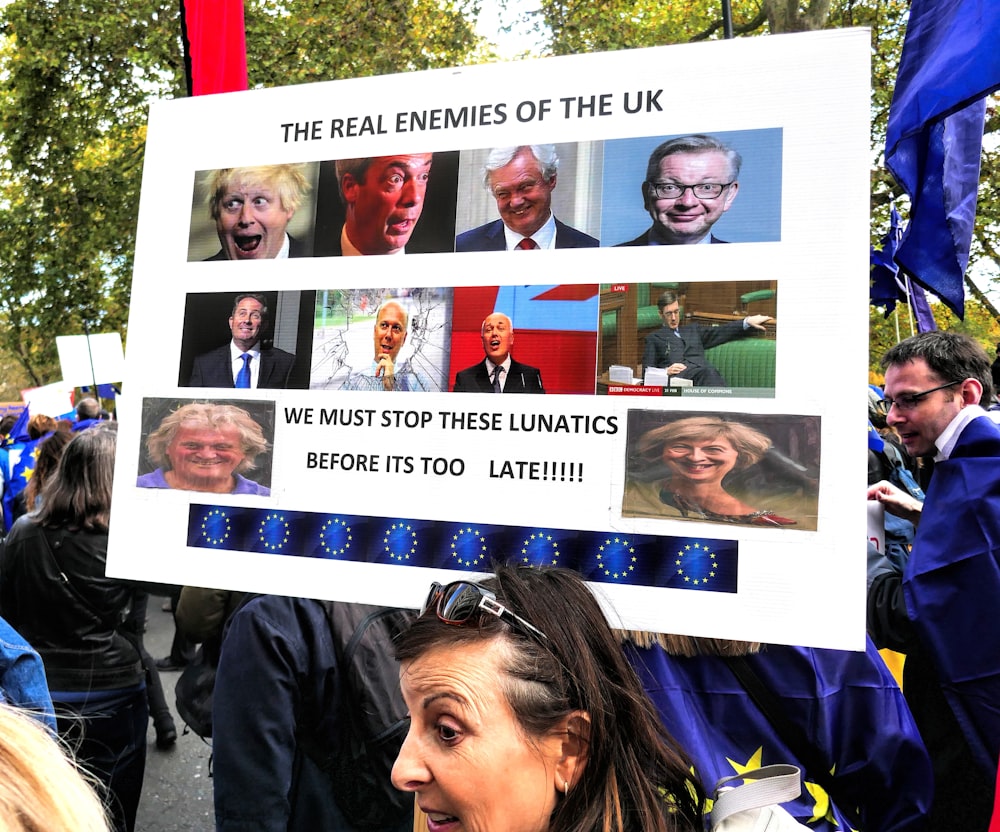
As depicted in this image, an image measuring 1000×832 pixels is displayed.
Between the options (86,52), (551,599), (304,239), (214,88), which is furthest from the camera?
(86,52)

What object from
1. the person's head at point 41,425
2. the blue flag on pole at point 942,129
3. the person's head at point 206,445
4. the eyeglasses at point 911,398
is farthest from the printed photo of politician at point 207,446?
the person's head at point 41,425

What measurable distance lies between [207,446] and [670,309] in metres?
0.85

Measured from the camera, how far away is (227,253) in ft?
5.57

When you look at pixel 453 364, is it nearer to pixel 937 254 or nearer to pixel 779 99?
pixel 779 99

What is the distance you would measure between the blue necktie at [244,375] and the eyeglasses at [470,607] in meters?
0.54

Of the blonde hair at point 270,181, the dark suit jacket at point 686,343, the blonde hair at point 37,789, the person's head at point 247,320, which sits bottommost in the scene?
the blonde hair at point 37,789

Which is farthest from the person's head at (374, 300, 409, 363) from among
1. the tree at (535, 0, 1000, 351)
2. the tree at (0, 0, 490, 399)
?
the tree at (0, 0, 490, 399)

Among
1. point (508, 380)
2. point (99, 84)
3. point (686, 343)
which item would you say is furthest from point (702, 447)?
point (99, 84)

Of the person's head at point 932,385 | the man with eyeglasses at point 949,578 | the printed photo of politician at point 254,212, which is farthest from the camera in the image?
the person's head at point 932,385

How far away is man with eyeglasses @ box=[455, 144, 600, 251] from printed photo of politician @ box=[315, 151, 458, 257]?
0.06 m

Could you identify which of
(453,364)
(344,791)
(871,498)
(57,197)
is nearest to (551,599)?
(453,364)

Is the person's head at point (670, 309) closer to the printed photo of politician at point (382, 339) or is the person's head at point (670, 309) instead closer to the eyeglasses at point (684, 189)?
the eyeglasses at point (684, 189)

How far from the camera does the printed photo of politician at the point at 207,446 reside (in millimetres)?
1630

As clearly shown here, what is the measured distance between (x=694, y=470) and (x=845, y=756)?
69 cm
